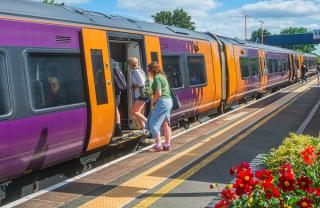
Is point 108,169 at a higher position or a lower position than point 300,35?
lower

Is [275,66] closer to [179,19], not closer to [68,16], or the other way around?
[68,16]

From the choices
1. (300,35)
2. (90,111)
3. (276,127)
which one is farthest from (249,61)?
(300,35)

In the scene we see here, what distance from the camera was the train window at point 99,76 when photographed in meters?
5.36

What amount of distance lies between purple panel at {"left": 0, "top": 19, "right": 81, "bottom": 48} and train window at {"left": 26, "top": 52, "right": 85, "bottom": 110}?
0.52ft

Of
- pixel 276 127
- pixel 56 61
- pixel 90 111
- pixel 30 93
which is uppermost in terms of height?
pixel 56 61

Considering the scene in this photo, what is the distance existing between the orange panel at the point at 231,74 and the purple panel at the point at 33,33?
24.9 ft

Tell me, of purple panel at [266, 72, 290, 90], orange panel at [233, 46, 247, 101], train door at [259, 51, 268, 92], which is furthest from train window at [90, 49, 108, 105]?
purple panel at [266, 72, 290, 90]

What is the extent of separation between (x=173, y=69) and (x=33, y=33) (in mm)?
4237

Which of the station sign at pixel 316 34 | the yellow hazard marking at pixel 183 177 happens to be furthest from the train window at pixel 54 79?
the station sign at pixel 316 34

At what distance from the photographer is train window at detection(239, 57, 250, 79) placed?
43.5 feet

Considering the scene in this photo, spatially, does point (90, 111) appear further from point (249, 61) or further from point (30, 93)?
point (249, 61)

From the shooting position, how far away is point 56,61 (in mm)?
4734

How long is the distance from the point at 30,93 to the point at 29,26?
91 centimetres

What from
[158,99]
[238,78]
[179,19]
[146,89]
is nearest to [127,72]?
[146,89]
